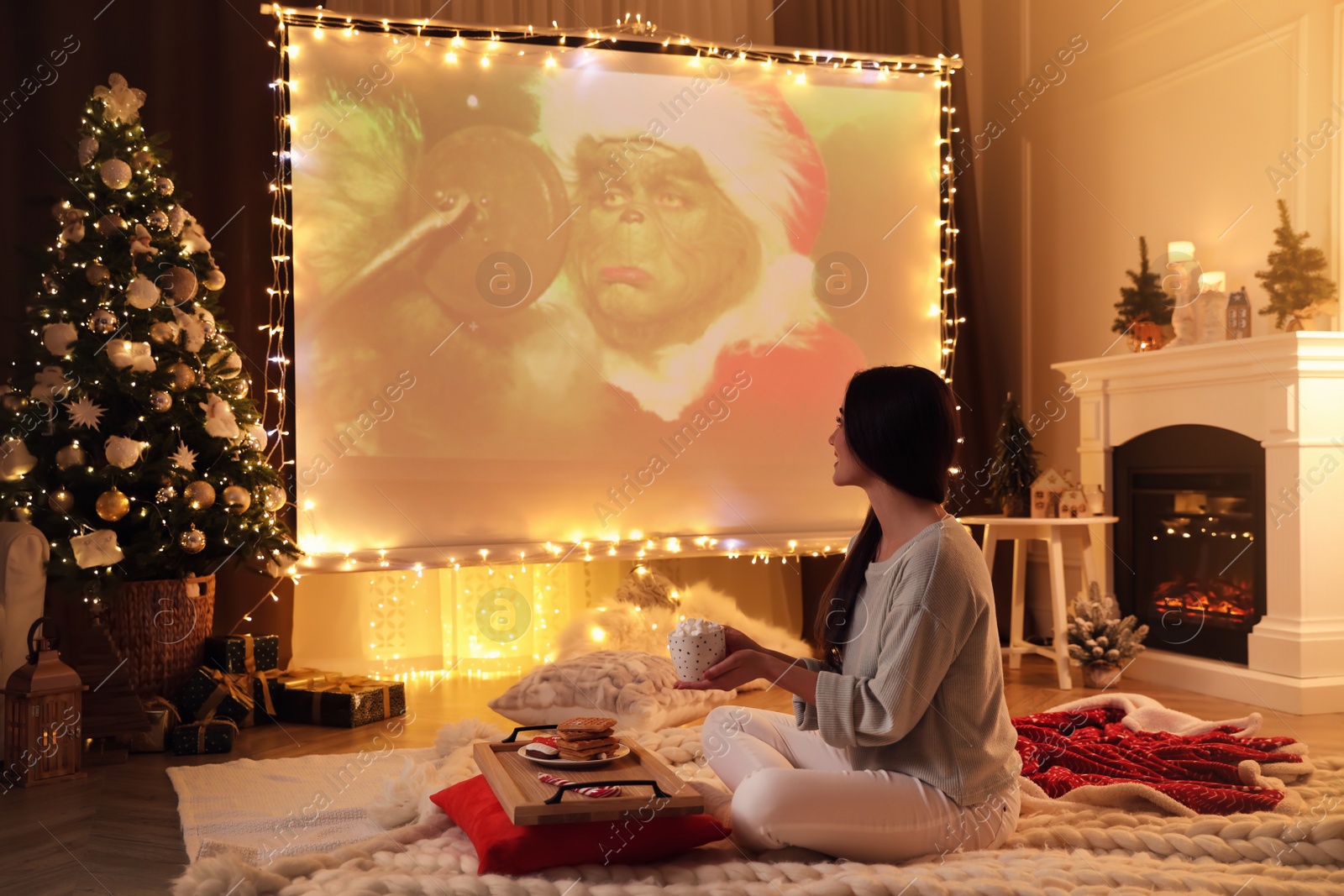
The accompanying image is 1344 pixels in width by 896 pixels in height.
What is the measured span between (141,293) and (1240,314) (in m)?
3.80

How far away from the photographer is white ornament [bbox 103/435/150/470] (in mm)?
3340

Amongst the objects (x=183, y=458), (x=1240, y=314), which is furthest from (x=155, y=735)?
(x=1240, y=314)

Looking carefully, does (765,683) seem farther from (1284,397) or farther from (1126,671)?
(1284,397)

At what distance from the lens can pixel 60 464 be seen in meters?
3.38

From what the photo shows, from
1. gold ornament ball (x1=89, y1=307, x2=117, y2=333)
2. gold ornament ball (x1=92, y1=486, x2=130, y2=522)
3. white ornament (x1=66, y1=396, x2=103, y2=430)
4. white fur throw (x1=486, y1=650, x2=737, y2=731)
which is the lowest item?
white fur throw (x1=486, y1=650, x2=737, y2=731)

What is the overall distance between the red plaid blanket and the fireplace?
47.4 inches

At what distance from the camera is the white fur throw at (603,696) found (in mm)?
3422

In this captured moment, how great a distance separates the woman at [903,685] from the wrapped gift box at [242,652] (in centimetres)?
226

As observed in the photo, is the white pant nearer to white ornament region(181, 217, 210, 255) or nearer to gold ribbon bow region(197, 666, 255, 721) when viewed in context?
gold ribbon bow region(197, 666, 255, 721)

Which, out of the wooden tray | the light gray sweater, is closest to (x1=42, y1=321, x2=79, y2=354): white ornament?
the wooden tray

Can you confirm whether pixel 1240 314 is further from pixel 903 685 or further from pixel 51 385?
pixel 51 385

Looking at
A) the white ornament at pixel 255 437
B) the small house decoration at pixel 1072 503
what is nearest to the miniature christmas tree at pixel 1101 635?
the small house decoration at pixel 1072 503

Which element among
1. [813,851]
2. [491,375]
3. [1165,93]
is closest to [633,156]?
[491,375]

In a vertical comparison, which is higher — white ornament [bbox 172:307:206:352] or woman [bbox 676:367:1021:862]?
white ornament [bbox 172:307:206:352]
